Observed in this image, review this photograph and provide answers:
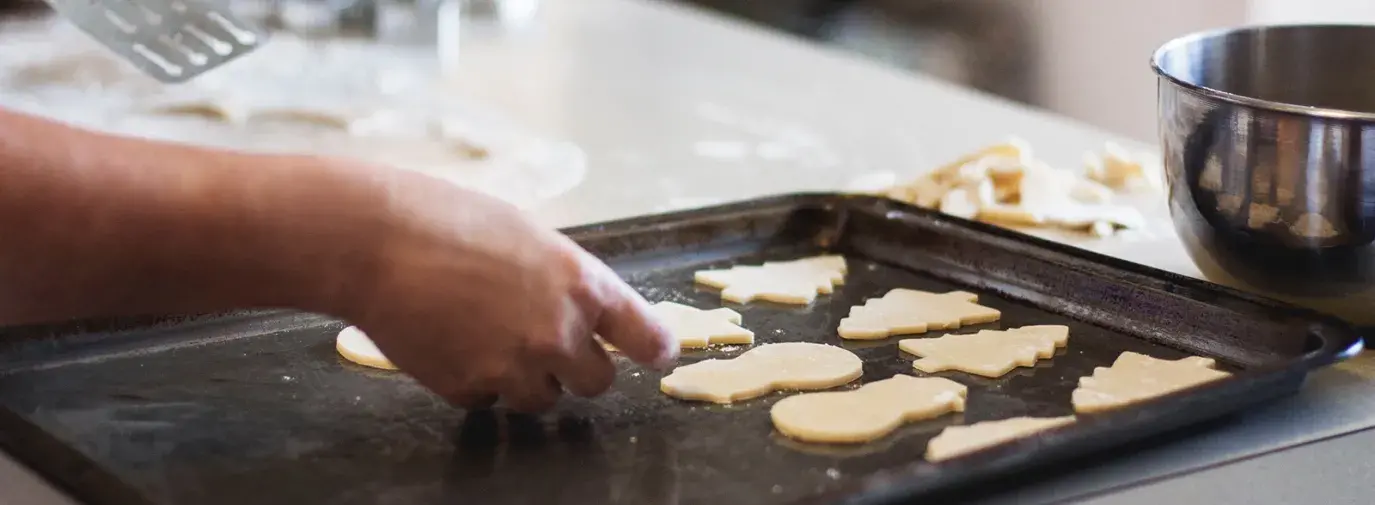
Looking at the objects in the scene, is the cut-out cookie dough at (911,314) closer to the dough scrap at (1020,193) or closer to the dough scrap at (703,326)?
the dough scrap at (703,326)

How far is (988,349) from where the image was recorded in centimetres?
84

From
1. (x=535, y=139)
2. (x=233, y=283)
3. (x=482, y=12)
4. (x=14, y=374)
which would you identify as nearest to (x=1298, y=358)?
(x=233, y=283)

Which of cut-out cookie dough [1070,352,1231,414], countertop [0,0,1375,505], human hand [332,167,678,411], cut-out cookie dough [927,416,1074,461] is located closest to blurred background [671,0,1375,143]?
countertop [0,0,1375,505]

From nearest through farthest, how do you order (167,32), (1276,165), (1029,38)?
(1276,165)
(167,32)
(1029,38)

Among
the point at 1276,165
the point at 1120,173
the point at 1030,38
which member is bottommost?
the point at 1030,38

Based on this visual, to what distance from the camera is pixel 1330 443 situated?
0.74 metres

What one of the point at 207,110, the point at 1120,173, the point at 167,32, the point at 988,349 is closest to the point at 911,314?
the point at 988,349

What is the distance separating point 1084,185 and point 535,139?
0.52 m

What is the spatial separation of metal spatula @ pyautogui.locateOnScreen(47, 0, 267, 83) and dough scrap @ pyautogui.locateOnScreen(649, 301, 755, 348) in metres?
0.60

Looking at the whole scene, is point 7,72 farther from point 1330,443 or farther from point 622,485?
point 1330,443

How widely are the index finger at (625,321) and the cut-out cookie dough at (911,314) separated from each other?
215 millimetres

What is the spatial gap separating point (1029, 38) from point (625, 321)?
7.45ft

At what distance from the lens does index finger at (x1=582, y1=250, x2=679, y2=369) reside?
678 mm

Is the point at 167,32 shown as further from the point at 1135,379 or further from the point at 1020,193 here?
the point at 1135,379
